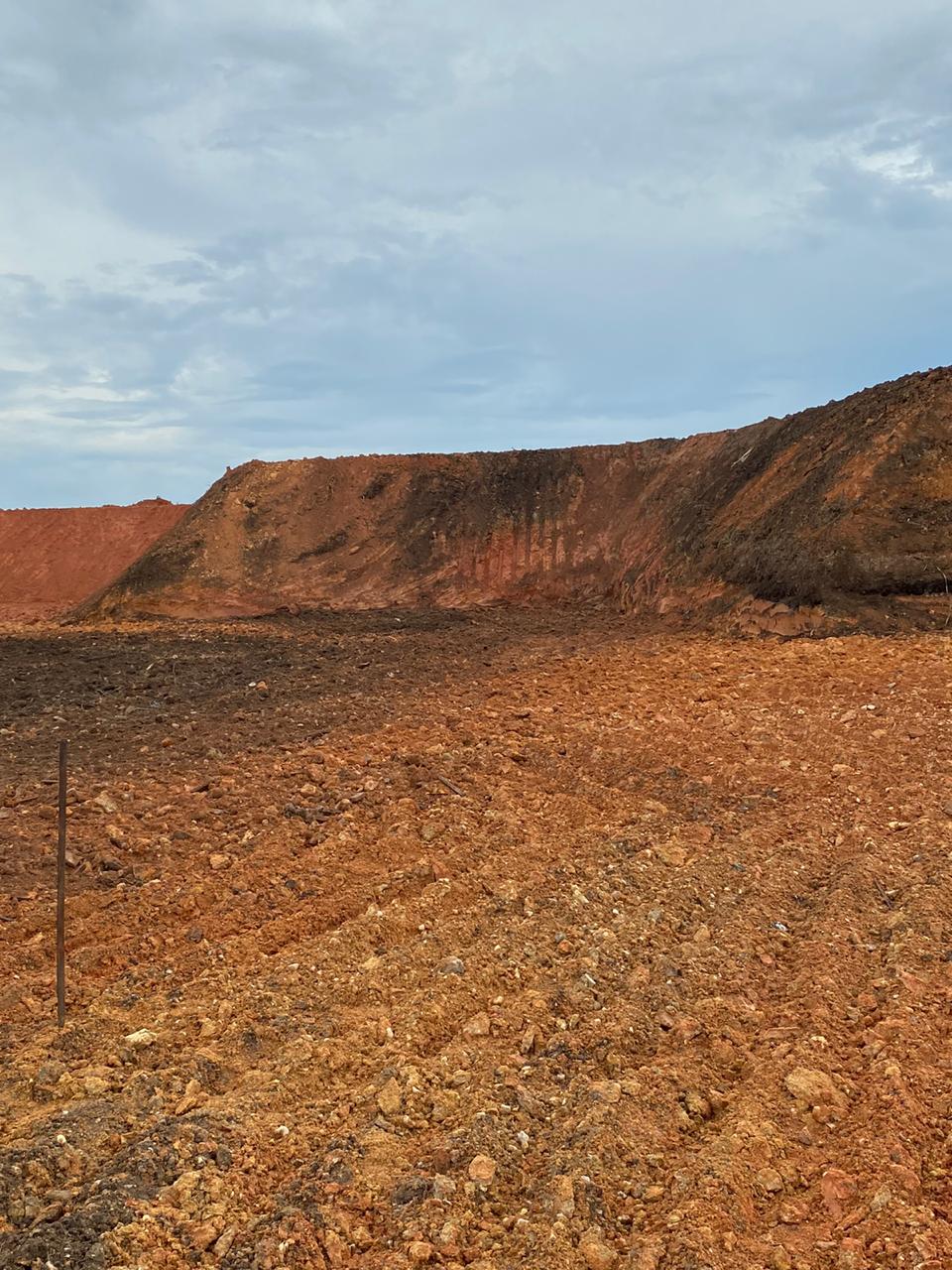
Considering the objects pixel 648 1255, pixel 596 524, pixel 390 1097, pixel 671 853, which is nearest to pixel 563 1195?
pixel 648 1255

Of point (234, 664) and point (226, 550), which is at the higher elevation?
point (226, 550)

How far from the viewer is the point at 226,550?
24297 mm

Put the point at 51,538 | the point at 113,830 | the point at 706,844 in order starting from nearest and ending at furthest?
1. the point at 706,844
2. the point at 113,830
3. the point at 51,538

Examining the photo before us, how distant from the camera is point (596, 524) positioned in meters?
21.7

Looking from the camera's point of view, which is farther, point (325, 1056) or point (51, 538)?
point (51, 538)

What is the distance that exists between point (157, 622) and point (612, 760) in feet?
52.6

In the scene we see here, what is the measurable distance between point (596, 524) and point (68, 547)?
22.9 meters

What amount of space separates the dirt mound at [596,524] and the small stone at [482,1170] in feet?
35.8

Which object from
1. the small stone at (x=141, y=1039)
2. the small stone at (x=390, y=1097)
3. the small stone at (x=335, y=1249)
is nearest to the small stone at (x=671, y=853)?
the small stone at (x=390, y=1097)

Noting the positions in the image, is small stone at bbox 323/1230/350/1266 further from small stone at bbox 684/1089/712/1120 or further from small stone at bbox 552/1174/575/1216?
small stone at bbox 684/1089/712/1120

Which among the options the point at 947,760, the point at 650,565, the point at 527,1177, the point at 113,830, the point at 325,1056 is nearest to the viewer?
the point at 527,1177

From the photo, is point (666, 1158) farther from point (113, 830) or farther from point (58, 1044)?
point (113, 830)

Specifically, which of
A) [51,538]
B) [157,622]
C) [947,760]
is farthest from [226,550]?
[947,760]

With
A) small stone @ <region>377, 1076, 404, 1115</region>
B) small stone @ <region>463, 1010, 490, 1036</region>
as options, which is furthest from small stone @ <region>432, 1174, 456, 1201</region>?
small stone @ <region>463, 1010, 490, 1036</region>
